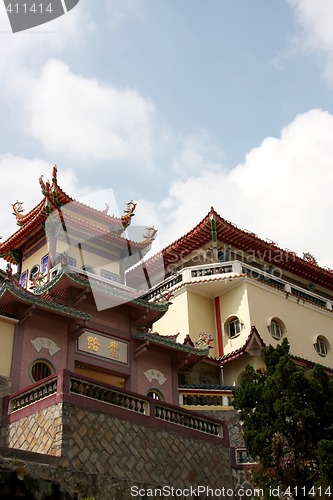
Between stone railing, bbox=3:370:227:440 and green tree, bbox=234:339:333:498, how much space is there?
259 cm

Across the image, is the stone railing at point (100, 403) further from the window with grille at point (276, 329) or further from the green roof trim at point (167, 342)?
the window with grille at point (276, 329)

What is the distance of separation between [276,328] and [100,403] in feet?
44.3

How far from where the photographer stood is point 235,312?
26375 millimetres

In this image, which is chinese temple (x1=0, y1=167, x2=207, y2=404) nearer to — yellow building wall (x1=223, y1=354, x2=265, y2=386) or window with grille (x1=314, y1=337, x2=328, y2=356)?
yellow building wall (x1=223, y1=354, x2=265, y2=386)

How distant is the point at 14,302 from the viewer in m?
17.6

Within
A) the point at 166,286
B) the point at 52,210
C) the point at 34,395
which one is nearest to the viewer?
the point at 34,395

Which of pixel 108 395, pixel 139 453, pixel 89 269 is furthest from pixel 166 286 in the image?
pixel 139 453

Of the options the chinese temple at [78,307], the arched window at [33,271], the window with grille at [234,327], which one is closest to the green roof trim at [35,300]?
the chinese temple at [78,307]

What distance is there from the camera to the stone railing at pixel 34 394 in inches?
577

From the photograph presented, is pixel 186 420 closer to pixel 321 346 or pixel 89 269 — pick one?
pixel 89 269

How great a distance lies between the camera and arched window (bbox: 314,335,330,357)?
91.9 ft

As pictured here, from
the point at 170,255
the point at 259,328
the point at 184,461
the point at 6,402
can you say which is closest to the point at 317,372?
the point at 184,461

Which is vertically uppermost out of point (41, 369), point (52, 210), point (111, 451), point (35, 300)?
point (52, 210)

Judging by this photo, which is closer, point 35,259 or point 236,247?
point 35,259
